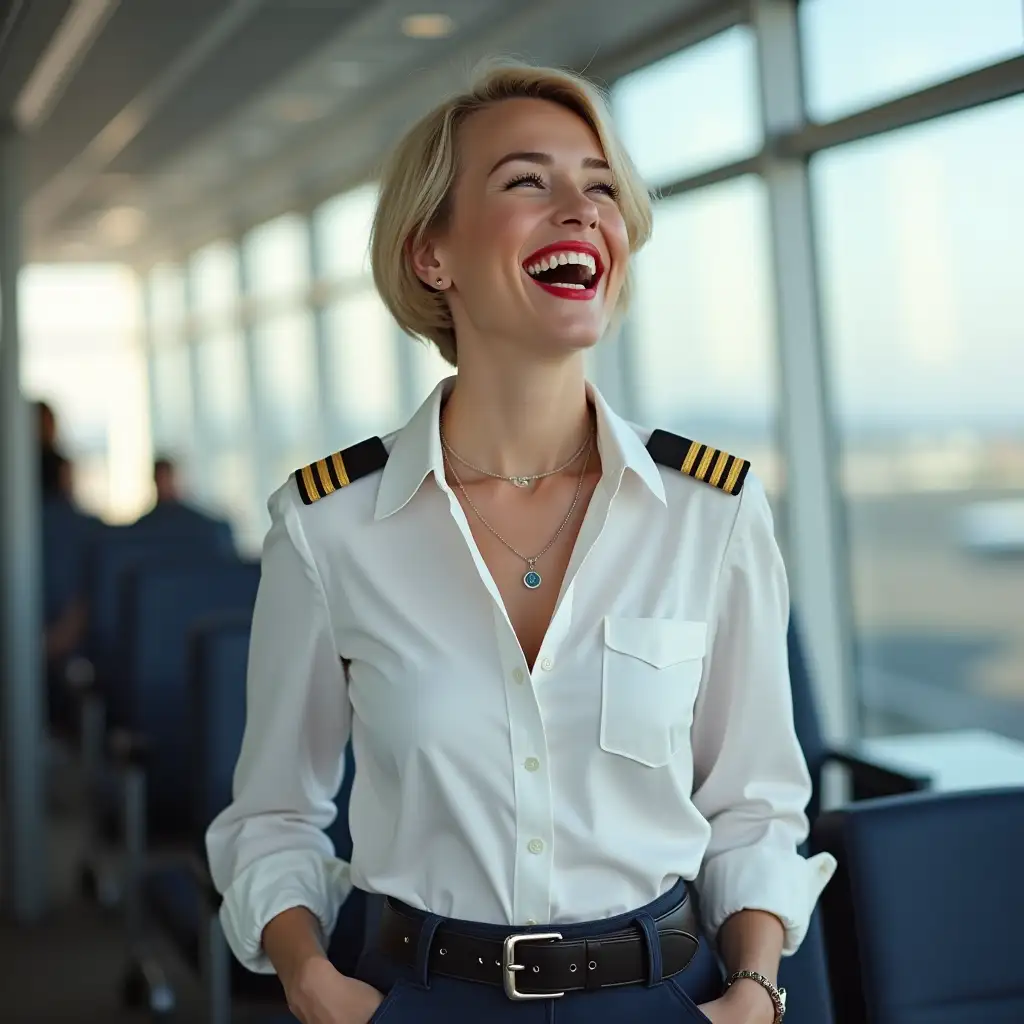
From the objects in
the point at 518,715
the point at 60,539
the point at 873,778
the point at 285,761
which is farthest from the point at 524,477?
the point at 60,539

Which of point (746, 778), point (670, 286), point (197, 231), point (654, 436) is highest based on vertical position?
point (197, 231)

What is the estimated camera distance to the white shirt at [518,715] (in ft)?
4.98

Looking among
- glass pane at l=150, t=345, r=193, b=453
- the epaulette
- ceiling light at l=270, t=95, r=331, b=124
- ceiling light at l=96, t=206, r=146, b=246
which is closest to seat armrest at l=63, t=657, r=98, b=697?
ceiling light at l=270, t=95, r=331, b=124

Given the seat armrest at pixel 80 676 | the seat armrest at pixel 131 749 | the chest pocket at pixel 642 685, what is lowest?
the seat armrest at pixel 131 749

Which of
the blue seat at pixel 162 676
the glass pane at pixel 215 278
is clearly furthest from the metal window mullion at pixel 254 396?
the blue seat at pixel 162 676

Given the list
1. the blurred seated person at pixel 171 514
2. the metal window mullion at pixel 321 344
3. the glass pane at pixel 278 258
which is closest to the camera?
the blurred seated person at pixel 171 514

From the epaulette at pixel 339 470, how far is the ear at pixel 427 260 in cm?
19

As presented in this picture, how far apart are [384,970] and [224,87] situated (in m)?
5.29

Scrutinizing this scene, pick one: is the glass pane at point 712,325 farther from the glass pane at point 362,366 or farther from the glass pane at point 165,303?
the glass pane at point 165,303

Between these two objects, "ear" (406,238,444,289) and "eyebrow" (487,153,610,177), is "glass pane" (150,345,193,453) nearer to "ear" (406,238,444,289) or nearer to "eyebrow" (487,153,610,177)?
"ear" (406,238,444,289)

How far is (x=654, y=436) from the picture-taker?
5.56ft

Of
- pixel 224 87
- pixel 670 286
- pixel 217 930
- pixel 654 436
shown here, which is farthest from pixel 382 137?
pixel 654 436

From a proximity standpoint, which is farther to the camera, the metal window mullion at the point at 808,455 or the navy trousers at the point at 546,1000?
the metal window mullion at the point at 808,455

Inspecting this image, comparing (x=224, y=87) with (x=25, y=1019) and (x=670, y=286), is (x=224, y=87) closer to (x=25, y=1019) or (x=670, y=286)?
(x=670, y=286)
